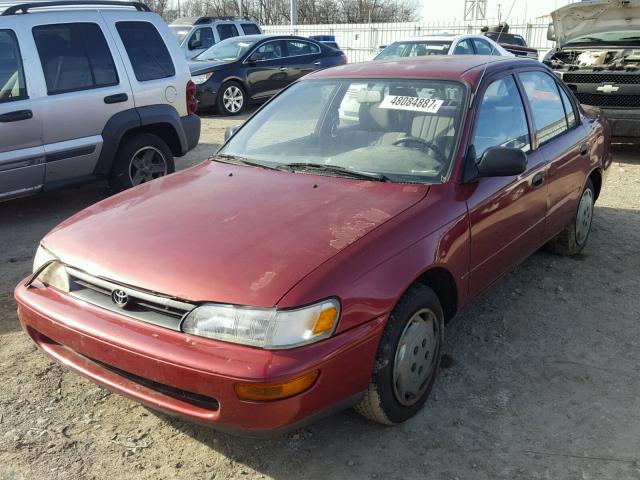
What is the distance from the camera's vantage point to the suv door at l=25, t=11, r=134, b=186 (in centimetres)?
561

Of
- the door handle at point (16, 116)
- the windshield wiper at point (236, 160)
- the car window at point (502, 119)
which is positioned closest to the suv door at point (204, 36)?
the door handle at point (16, 116)

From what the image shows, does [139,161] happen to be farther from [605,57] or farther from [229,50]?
[229,50]

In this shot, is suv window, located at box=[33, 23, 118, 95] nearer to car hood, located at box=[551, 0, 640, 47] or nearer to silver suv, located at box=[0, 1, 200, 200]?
silver suv, located at box=[0, 1, 200, 200]

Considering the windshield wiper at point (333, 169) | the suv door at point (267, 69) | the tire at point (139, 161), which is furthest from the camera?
the suv door at point (267, 69)

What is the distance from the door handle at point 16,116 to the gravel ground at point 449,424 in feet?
6.41

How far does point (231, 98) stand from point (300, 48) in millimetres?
2237

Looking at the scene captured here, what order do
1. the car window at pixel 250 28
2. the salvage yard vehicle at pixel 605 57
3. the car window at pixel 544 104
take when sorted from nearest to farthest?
the car window at pixel 544 104
the salvage yard vehicle at pixel 605 57
the car window at pixel 250 28

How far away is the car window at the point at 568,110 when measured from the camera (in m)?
4.63

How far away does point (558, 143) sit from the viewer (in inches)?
168

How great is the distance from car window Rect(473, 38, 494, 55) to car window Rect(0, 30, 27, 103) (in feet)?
27.5

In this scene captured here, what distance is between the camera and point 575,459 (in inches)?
106

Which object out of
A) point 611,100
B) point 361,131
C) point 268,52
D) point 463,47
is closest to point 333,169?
point 361,131

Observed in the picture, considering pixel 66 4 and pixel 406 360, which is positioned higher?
pixel 66 4

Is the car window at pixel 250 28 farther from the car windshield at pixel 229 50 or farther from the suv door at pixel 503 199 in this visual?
the suv door at pixel 503 199
